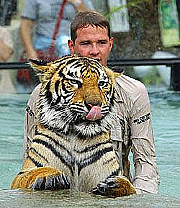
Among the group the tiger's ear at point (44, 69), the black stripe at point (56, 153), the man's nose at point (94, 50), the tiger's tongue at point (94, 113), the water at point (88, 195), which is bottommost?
the water at point (88, 195)

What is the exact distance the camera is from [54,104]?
4285 mm

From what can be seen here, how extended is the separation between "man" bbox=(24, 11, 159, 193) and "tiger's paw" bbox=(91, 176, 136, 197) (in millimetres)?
672

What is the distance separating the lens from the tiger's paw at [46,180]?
3.98m

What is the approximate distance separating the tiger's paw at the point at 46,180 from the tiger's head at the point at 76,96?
24 centimetres

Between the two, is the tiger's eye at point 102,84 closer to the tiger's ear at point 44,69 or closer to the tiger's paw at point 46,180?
the tiger's ear at point 44,69

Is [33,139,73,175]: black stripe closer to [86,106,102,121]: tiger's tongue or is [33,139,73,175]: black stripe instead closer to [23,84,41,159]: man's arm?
[86,106,102,121]: tiger's tongue

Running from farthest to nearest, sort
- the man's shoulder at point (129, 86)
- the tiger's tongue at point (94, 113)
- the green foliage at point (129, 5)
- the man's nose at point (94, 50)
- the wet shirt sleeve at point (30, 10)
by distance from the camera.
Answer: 1. the green foliage at point (129, 5)
2. the wet shirt sleeve at point (30, 10)
3. the man's shoulder at point (129, 86)
4. the man's nose at point (94, 50)
5. the tiger's tongue at point (94, 113)

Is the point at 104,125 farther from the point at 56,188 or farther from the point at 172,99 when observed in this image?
the point at 172,99

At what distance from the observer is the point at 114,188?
3.97 metres

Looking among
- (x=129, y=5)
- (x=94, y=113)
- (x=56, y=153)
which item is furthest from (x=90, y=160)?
(x=129, y=5)

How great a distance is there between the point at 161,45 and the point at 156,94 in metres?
0.95

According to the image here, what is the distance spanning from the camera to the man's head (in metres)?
4.73

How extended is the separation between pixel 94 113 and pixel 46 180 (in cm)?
38

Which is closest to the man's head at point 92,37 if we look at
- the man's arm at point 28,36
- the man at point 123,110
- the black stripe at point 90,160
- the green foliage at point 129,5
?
the man at point 123,110
